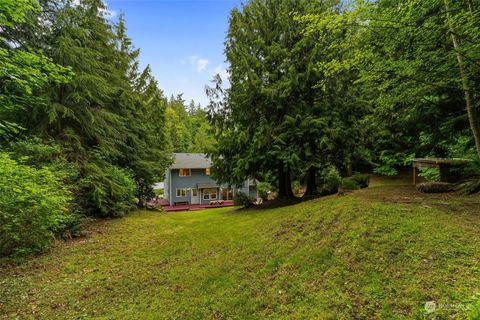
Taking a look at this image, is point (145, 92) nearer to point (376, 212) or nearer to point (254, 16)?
point (254, 16)

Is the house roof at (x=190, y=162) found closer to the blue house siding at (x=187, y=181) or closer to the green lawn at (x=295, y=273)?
the blue house siding at (x=187, y=181)

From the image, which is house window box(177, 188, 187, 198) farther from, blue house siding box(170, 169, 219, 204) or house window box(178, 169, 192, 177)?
house window box(178, 169, 192, 177)

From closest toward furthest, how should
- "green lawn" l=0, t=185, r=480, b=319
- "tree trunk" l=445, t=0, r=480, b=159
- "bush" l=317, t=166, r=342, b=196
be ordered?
"green lawn" l=0, t=185, r=480, b=319
"tree trunk" l=445, t=0, r=480, b=159
"bush" l=317, t=166, r=342, b=196

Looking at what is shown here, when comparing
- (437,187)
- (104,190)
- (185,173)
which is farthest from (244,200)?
(185,173)

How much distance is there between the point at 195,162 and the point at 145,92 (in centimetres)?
1319

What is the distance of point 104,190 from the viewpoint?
11.8 metres

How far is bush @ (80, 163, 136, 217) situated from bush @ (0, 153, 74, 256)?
11.7 feet

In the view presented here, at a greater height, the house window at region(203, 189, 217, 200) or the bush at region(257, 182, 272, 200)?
the bush at region(257, 182, 272, 200)

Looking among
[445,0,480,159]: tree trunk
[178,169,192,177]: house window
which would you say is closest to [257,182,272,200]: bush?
[445,0,480,159]: tree trunk

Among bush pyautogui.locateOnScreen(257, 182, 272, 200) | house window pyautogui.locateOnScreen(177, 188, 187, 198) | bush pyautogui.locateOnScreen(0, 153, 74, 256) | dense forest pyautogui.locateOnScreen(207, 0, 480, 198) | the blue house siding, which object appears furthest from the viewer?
house window pyautogui.locateOnScreen(177, 188, 187, 198)

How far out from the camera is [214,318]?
365 cm

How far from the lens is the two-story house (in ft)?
97.6

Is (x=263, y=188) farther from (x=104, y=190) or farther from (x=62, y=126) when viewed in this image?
(x=62, y=126)

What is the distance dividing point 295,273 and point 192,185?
88.5 ft
